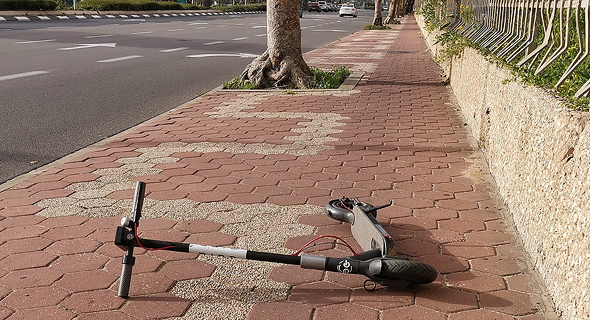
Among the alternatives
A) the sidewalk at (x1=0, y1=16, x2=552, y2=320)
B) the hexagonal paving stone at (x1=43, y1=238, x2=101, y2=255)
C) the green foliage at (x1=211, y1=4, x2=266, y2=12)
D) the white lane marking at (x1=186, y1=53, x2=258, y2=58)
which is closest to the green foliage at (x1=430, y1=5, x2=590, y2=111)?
the sidewalk at (x1=0, y1=16, x2=552, y2=320)

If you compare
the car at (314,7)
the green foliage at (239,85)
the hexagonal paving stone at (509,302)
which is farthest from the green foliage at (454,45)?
the car at (314,7)

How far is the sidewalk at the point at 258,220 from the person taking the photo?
2922mm

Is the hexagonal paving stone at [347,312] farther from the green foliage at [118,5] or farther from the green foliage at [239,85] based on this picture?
the green foliage at [118,5]

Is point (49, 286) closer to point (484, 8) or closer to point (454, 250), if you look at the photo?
point (454, 250)

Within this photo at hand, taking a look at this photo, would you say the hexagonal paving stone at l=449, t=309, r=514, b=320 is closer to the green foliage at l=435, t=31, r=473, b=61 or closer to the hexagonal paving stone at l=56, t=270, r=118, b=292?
the hexagonal paving stone at l=56, t=270, r=118, b=292

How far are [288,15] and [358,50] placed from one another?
352 inches

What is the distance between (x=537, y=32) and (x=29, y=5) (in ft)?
108

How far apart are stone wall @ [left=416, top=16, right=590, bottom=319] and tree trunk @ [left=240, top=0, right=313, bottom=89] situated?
540cm

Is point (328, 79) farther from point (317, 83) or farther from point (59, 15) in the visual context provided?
point (59, 15)

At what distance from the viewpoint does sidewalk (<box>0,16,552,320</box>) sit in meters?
2.92

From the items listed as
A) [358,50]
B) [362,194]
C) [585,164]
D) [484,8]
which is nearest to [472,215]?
[362,194]

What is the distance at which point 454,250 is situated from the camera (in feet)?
11.6

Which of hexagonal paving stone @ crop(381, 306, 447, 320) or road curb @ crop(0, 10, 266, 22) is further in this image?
road curb @ crop(0, 10, 266, 22)

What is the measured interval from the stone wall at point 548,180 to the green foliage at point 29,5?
106ft
